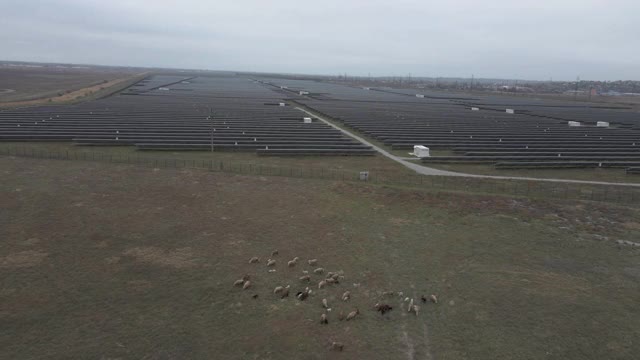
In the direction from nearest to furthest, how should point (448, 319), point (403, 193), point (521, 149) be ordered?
point (448, 319)
point (403, 193)
point (521, 149)

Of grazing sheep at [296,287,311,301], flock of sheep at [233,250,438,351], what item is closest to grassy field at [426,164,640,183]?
flock of sheep at [233,250,438,351]

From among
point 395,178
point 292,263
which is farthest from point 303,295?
point 395,178

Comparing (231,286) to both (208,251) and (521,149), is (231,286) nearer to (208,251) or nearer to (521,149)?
(208,251)

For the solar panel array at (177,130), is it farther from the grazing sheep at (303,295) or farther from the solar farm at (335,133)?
the grazing sheep at (303,295)

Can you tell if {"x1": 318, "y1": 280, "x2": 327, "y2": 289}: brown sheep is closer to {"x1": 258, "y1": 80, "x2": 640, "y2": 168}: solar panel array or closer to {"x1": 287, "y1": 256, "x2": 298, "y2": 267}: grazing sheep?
{"x1": 287, "y1": 256, "x2": 298, "y2": 267}: grazing sheep

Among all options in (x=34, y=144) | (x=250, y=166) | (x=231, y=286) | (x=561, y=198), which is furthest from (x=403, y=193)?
(x=34, y=144)

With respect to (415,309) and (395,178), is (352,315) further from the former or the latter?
(395,178)

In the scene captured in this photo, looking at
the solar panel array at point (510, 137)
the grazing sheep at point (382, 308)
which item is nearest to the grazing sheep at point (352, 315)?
the grazing sheep at point (382, 308)
